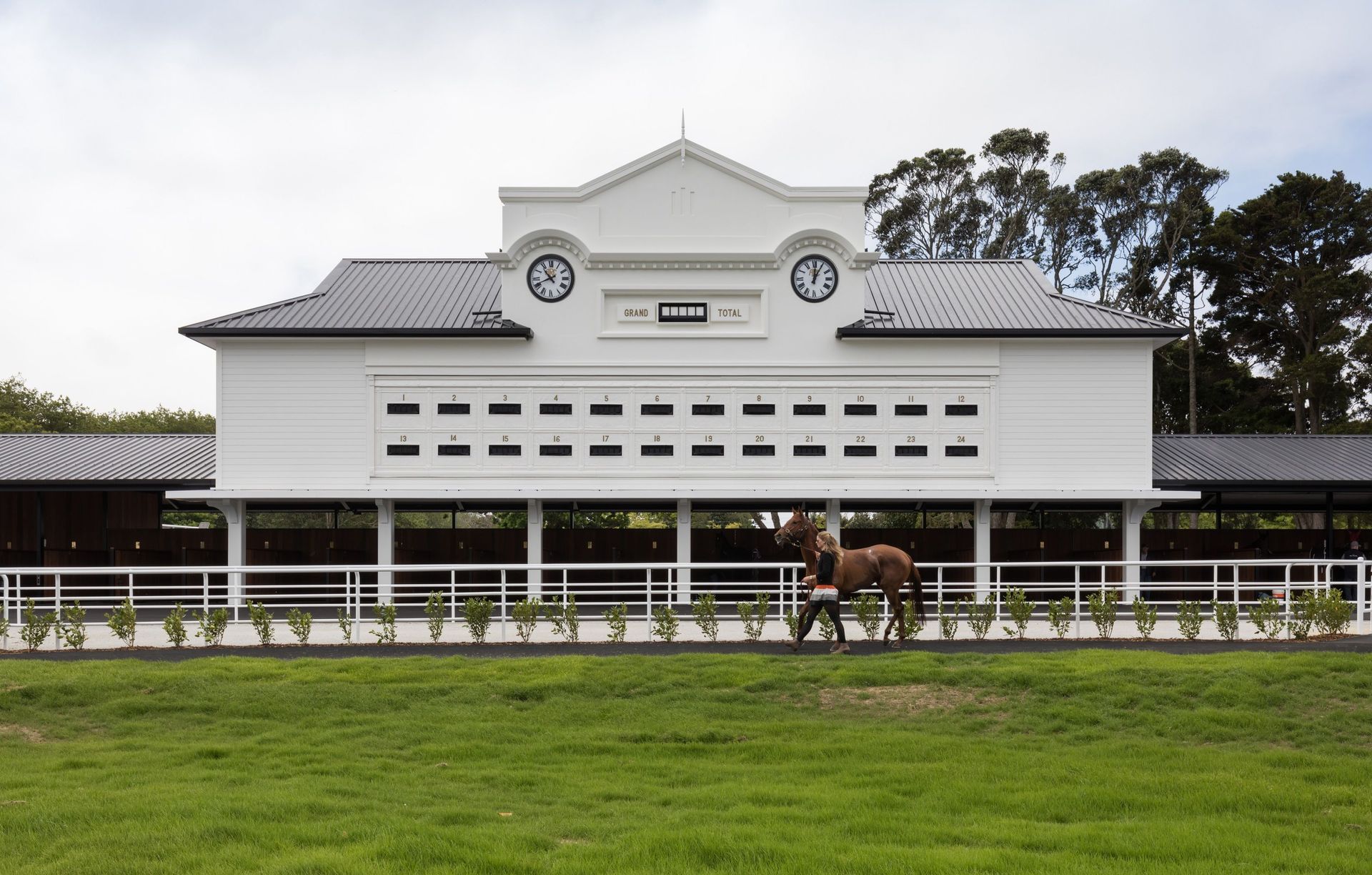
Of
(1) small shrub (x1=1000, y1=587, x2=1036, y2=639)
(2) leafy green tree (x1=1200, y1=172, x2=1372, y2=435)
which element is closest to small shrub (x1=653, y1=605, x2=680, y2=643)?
(1) small shrub (x1=1000, y1=587, x2=1036, y2=639)

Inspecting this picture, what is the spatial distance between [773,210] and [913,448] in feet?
21.5

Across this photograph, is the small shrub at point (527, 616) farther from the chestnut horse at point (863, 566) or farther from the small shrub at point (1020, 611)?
the small shrub at point (1020, 611)

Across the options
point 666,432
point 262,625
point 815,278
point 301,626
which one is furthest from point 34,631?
point 815,278

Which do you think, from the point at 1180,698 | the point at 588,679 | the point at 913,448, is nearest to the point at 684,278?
the point at 913,448

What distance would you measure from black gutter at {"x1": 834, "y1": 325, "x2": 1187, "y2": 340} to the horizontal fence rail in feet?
17.6

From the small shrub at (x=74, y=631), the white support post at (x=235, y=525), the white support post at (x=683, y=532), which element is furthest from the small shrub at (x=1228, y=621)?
the white support post at (x=235, y=525)

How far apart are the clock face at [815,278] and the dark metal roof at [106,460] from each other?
1489cm

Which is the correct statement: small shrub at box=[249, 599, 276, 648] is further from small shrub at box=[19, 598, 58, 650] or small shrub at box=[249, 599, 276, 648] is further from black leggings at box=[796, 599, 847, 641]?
black leggings at box=[796, 599, 847, 641]

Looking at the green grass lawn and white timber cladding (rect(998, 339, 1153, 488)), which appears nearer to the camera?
the green grass lawn

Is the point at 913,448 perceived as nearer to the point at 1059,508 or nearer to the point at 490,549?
the point at 1059,508

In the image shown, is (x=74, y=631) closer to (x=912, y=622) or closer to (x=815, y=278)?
(x=912, y=622)

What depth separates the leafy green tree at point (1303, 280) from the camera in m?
47.9

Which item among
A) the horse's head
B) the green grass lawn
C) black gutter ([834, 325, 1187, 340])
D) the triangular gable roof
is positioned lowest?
the green grass lawn

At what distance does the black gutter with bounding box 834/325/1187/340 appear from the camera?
27.3 m
